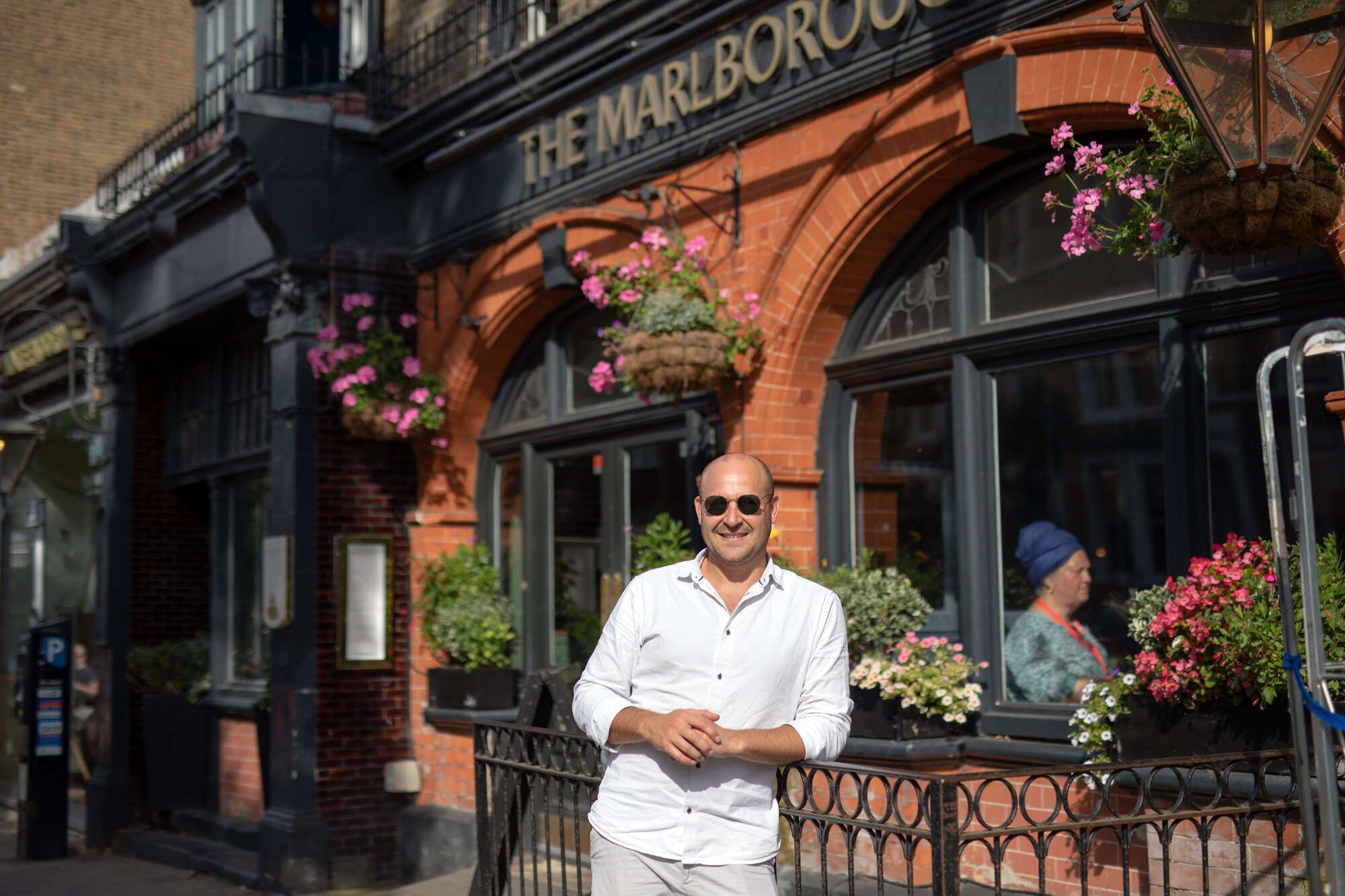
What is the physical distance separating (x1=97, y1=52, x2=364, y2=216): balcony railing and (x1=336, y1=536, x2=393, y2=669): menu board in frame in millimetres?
3196

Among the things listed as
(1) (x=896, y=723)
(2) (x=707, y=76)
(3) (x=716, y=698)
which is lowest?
A: (1) (x=896, y=723)

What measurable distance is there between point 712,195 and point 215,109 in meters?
6.46

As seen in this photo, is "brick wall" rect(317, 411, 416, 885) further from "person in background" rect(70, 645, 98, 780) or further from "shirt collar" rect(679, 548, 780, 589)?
"shirt collar" rect(679, 548, 780, 589)

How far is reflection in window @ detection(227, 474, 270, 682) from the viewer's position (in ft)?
40.5

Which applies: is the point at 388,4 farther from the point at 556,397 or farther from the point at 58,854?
the point at 58,854

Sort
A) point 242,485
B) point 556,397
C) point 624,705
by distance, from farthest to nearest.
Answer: point 242,485
point 556,397
point 624,705

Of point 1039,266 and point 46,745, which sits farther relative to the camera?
point 46,745

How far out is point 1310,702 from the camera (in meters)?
3.75

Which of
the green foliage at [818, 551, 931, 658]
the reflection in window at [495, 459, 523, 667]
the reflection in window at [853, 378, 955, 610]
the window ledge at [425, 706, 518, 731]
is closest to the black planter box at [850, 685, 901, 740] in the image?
the green foliage at [818, 551, 931, 658]

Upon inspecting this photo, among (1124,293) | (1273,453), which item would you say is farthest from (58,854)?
(1273,453)

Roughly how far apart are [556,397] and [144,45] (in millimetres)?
14422

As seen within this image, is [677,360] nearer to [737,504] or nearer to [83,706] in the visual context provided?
[737,504]

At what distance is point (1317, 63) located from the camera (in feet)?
14.1

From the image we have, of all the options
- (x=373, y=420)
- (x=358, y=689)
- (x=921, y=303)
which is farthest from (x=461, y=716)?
(x=921, y=303)
